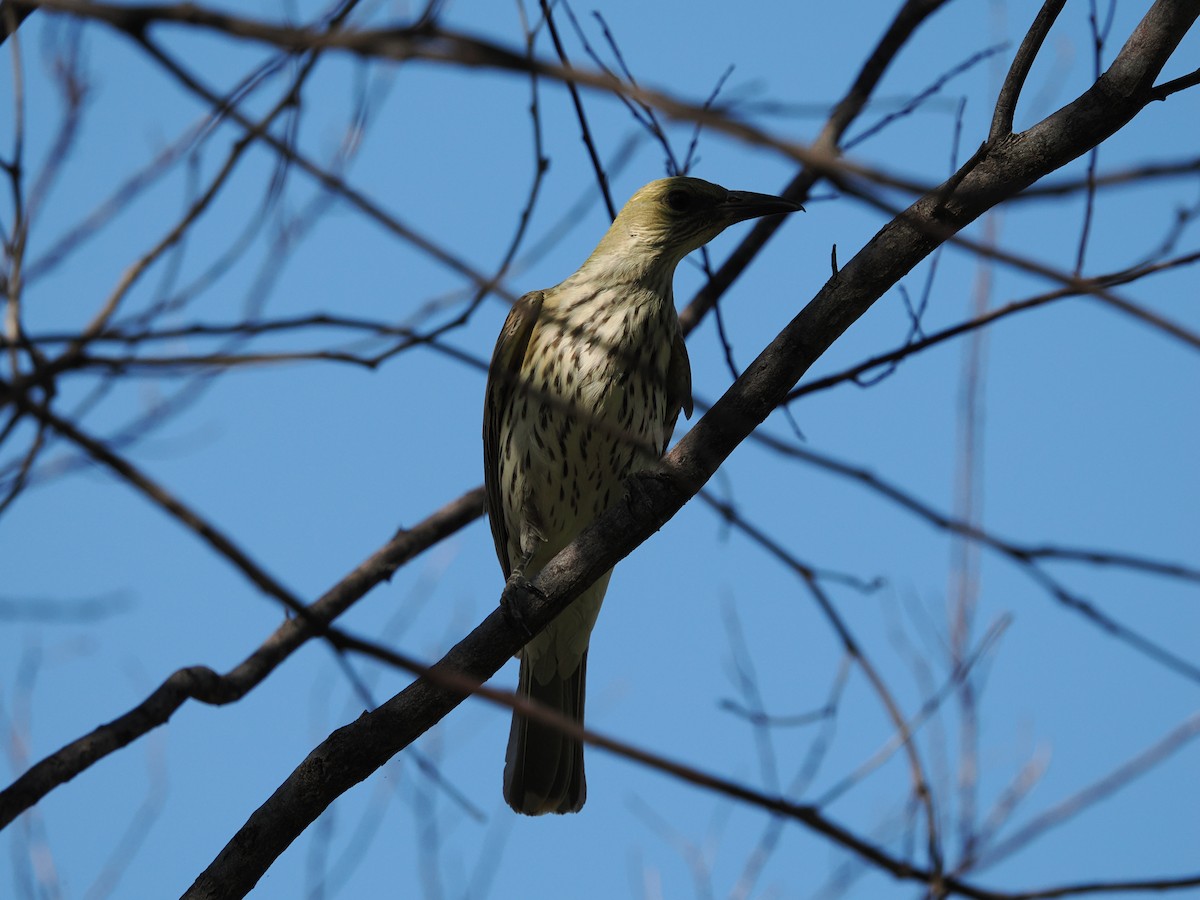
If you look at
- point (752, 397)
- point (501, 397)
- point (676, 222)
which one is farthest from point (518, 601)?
point (676, 222)

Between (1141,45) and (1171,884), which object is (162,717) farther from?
(1141,45)

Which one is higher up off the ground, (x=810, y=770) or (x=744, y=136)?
(x=810, y=770)

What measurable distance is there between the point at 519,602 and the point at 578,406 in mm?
1263

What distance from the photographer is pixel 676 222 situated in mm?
4680

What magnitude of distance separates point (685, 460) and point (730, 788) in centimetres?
214

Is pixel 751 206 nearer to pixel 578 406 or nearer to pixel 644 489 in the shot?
pixel 578 406

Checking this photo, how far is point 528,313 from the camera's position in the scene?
452 centimetres

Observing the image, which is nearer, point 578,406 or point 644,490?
point 644,490


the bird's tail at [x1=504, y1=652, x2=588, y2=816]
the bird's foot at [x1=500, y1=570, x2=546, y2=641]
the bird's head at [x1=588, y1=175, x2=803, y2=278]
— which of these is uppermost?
the bird's head at [x1=588, y1=175, x2=803, y2=278]

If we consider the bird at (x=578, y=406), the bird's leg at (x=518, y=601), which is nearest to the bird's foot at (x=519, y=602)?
the bird's leg at (x=518, y=601)

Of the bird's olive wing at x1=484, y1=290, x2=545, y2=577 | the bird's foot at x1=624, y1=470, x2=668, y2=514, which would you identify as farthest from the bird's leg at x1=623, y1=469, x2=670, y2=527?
the bird's olive wing at x1=484, y1=290, x2=545, y2=577

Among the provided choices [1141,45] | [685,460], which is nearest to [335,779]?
[685,460]

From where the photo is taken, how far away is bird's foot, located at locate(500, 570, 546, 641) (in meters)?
3.02

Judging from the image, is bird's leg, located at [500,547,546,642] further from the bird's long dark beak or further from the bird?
the bird's long dark beak
